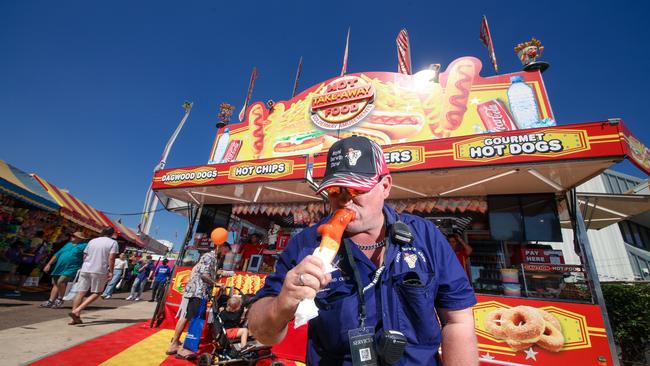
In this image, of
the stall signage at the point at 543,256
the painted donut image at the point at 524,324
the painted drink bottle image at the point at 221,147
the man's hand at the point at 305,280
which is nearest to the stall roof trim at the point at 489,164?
the stall signage at the point at 543,256

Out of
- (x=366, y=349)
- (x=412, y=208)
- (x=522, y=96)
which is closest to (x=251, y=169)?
(x=412, y=208)

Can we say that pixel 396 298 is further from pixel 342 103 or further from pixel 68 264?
pixel 68 264

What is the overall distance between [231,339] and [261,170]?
3.83 meters

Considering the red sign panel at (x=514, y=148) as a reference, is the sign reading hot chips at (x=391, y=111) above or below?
above

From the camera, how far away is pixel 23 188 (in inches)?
376

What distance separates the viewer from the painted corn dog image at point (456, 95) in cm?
802

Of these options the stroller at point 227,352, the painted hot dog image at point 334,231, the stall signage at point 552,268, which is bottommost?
the stroller at point 227,352

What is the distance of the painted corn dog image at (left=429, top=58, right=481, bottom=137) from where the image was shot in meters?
8.02

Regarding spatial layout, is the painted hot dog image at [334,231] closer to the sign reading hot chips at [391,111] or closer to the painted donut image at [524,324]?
the painted donut image at [524,324]

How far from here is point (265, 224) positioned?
39.1 feet

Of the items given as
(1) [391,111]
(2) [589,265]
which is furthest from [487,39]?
(2) [589,265]

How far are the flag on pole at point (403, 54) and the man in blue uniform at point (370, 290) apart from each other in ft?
32.8

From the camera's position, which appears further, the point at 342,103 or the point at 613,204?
the point at 342,103

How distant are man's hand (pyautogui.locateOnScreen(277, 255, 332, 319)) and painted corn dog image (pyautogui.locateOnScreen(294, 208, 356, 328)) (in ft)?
0.10
